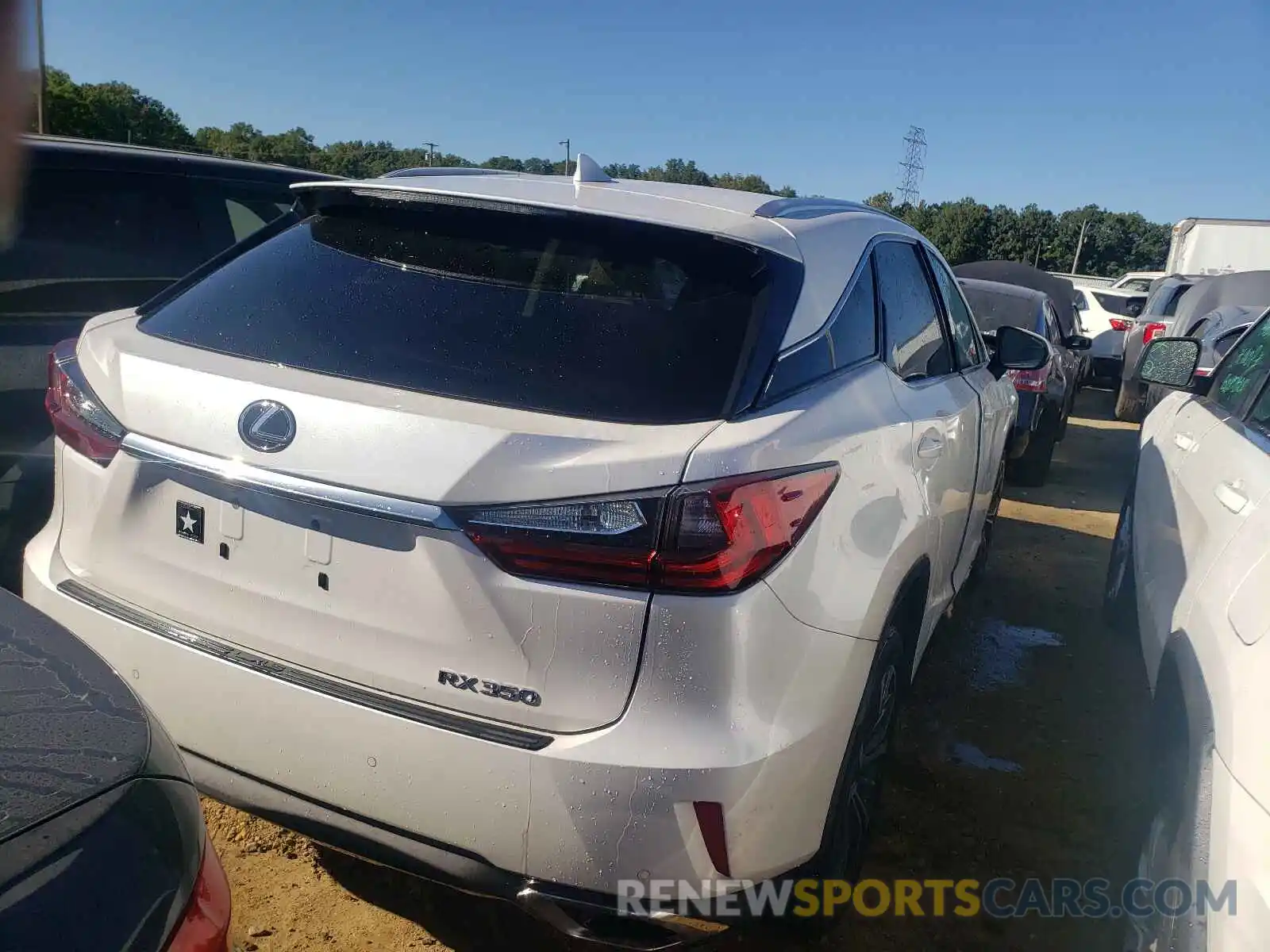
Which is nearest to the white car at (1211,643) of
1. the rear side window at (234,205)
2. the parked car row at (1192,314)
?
the rear side window at (234,205)

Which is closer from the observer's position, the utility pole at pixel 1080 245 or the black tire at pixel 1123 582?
the black tire at pixel 1123 582

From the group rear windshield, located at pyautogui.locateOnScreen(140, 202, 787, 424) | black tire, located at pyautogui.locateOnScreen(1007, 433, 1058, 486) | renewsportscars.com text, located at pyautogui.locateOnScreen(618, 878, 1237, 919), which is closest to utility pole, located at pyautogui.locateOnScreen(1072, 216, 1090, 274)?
black tire, located at pyautogui.locateOnScreen(1007, 433, 1058, 486)

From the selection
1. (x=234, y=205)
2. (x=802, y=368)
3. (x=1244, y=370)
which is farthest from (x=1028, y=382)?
(x=802, y=368)

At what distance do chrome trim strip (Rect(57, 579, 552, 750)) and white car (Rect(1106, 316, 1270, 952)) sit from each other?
119 cm

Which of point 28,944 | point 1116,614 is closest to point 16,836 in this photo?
point 28,944

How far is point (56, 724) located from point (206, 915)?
0.30 meters

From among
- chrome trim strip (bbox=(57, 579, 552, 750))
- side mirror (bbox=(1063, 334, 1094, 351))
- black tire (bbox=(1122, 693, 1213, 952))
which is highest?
side mirror (bbox=(1063, 334, 1094, 351))

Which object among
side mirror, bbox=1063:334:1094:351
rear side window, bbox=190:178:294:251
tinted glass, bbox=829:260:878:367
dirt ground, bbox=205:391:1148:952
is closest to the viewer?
tinted glass, bbox=829:260:878:367

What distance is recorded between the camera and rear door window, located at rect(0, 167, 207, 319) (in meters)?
3.56

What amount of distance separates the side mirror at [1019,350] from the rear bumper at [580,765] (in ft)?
8.53

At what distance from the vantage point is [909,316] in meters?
3.17

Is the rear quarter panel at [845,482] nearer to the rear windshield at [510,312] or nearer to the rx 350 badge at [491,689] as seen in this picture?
the rear windshield at [510,312]

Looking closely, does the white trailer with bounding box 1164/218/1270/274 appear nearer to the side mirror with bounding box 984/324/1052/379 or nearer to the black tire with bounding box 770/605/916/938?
the side mirror with bounding box 984/324/1052/379

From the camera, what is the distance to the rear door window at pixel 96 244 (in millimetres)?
3564
